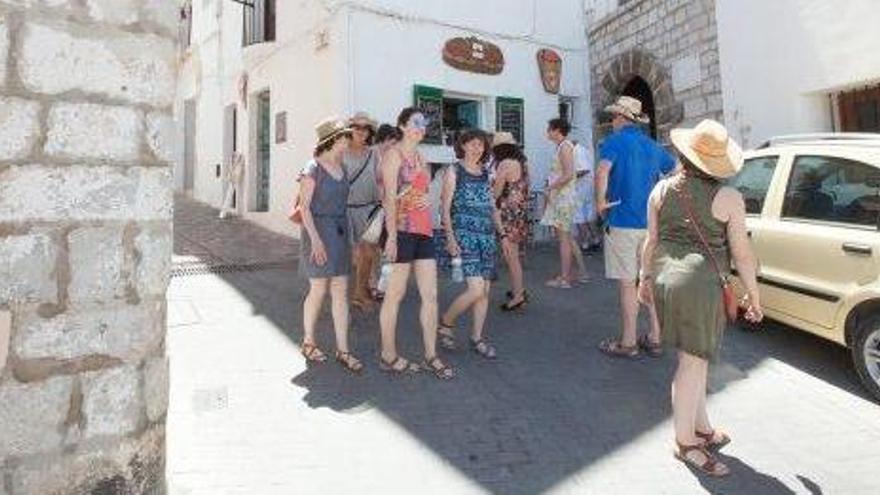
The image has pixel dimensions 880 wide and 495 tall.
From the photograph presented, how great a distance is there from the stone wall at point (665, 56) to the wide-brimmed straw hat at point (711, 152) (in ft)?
21.7

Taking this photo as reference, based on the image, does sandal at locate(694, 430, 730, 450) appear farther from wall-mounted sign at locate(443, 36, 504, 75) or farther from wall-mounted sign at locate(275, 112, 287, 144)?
wall-mounted sign at locate(275, 112, 287, 144)

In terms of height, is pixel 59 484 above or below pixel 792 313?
below

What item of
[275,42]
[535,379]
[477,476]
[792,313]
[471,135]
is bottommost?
[477,476]

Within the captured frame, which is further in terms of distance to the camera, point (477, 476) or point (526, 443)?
point (526, 443)

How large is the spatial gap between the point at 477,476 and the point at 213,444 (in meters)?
1.45

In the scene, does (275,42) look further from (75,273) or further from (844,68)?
(75,273)

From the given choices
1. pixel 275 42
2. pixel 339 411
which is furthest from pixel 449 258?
pixel 275 42

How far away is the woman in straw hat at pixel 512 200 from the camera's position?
245 inches

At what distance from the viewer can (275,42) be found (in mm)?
12203

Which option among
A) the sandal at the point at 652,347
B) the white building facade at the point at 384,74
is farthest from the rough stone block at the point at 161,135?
the white building facade at the point at 384,74

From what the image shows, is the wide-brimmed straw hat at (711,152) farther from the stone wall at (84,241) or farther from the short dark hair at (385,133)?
the short dark hair at (385,133)

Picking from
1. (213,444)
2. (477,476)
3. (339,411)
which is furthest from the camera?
(339,411)

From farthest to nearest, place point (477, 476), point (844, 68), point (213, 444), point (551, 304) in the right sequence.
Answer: point (844, 68) → point (551, 304) → point (213, 444) → point (477, 476)

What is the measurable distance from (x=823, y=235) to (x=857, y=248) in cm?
36
